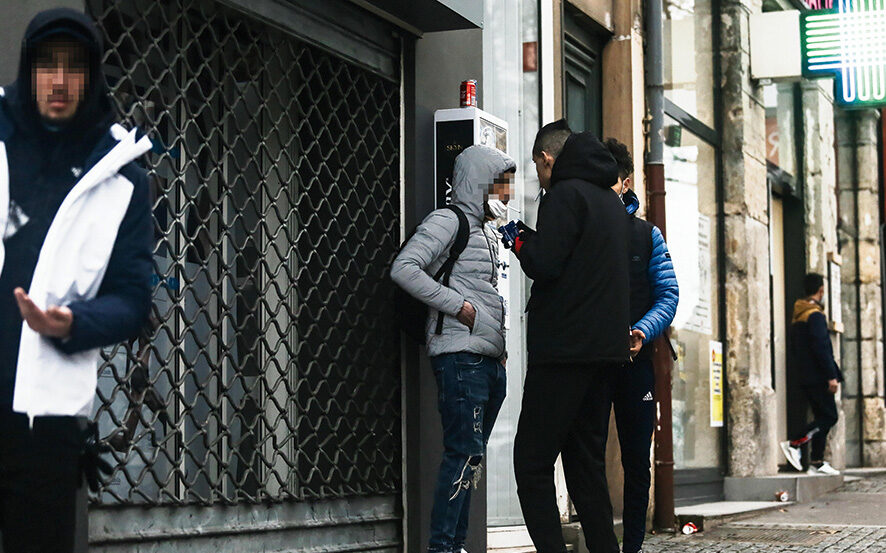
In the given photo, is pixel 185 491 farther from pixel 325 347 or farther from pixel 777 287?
pixel 777 287

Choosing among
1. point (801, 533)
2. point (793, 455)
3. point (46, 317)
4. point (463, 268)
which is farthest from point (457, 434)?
point (793, 455)

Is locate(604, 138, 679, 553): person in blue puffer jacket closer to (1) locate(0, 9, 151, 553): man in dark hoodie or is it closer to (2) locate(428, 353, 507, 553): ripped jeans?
(2) locate(428, 353, 507, 553): ripped jeans

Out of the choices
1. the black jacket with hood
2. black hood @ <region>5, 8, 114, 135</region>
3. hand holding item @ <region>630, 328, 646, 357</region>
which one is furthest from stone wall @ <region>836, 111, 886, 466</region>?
black hood @ <region>5, 8, 114, 135</region>

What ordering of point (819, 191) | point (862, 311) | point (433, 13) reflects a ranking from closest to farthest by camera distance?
point (433, 13) → point (819, 191) → point (862, 311)

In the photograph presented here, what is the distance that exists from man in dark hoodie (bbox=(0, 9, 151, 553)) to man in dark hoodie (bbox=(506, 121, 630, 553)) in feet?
8.73

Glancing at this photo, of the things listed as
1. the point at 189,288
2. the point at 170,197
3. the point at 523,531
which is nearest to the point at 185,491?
the point at 189,288

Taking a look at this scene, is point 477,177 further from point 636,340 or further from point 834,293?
point 834,293

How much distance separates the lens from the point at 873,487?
45.8 ft

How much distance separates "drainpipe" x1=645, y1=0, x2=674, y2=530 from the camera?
9641mm

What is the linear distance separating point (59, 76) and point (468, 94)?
4307mm

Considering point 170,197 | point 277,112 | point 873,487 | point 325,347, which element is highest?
point 277,112

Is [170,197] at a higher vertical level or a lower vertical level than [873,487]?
higher

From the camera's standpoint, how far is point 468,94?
23.9 feet

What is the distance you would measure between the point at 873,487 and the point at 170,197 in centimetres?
1004
